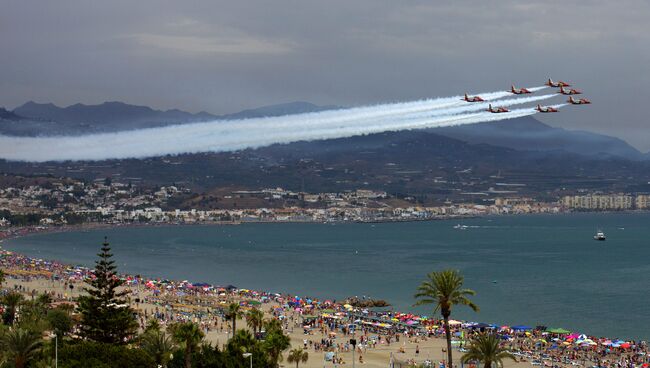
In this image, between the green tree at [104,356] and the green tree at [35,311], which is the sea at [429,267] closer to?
the green tree at [35,311]

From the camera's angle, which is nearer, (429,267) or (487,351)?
(487,351)

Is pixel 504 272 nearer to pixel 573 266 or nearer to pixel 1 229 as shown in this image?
pixel 573 266

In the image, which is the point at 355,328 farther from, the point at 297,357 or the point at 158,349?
the point at 158,349

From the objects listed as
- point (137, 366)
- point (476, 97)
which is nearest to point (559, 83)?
point (476, 97)

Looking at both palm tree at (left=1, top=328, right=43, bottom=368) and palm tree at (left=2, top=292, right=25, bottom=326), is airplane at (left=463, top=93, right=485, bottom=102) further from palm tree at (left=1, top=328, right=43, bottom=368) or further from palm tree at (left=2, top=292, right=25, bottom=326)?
palm tree at (left=1, top=328, right=43, bottom=368)

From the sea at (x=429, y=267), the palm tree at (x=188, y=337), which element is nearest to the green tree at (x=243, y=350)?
the palm tree at (x=188, y=337)

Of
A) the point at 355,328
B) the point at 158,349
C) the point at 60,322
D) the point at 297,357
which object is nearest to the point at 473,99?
the point at 355,328
